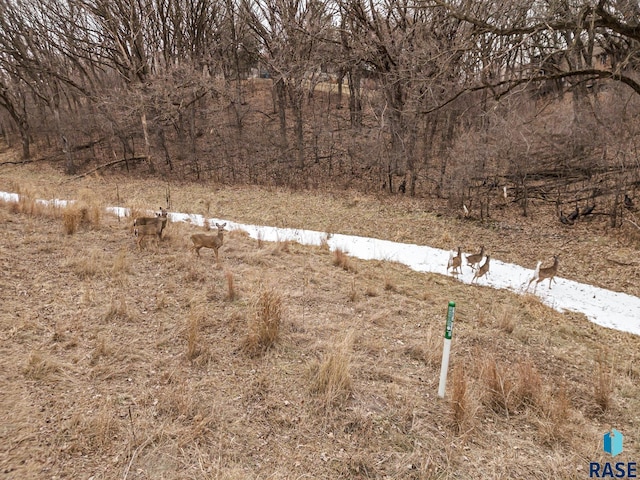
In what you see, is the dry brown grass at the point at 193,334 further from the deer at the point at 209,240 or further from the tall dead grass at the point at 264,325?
the deer at the point at 209,240

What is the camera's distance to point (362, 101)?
20578 millimetres

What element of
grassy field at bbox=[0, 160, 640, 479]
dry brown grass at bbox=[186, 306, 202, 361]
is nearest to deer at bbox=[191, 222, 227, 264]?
grassy field at bbox=[0, 160, 640, 479]

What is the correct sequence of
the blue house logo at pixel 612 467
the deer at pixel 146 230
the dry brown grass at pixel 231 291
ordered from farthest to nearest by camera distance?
the deer at pixel 146 230
the dry brown grass at pixel 231 291
the blue house logo at pixel 612 467

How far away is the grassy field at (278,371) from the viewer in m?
2.58

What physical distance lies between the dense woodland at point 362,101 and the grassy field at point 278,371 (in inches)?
198

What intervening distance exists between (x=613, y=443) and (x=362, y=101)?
20070 mm

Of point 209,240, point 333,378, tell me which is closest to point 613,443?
point 333,378

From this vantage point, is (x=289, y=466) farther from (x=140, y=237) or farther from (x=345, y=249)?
(x=345, y=249)

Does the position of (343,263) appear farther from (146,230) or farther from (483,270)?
(146,230)

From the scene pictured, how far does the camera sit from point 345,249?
8.59m

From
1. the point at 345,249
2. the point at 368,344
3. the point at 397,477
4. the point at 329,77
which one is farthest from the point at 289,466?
the point at 329,77

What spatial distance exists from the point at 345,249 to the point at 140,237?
14.1 ft

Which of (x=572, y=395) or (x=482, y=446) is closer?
(x=482, y=446)

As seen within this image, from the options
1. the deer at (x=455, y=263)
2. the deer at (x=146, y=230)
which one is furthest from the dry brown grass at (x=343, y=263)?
the deer at (x=146, y=230)
